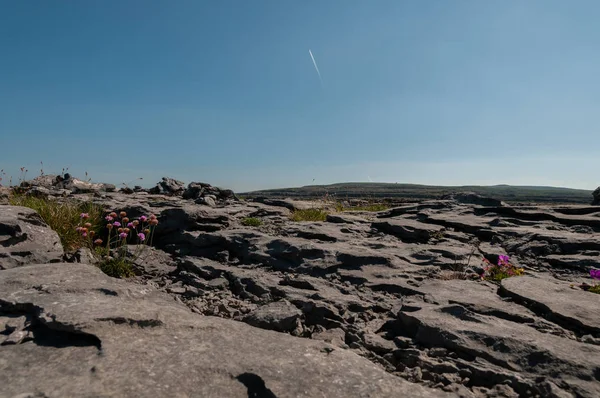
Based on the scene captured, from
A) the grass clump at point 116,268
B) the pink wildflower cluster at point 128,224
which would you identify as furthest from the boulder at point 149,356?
the pink wildflower cluster at point 128,224

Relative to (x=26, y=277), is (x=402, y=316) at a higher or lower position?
lower

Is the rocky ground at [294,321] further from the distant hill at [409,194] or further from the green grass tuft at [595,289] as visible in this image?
the distant hill at [409,194]

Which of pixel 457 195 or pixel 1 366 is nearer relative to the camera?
pixel 1 366

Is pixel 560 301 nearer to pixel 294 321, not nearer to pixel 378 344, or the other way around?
pixel 378 344

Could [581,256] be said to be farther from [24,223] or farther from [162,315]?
[24,223]

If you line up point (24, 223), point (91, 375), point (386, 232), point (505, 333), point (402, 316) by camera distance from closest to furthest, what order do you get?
point (91, 375), point (505, 333), point (402, 316), point (24, 223), point (386, 232)

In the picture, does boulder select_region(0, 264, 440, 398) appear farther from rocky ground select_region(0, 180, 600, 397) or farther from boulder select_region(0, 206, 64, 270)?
boulder select_region(0, 206, 64, 270)

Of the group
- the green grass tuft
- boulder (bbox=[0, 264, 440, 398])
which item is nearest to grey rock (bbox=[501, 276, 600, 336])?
the green grass tuft

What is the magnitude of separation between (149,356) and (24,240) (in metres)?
3.60

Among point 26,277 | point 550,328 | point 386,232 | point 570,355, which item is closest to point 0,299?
point 26,277

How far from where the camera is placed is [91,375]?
235 cm

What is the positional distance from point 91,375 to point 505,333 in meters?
3.20

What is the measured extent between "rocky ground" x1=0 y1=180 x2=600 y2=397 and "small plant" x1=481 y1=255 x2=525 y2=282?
25 centimetres

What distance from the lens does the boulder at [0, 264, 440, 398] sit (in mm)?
2320
